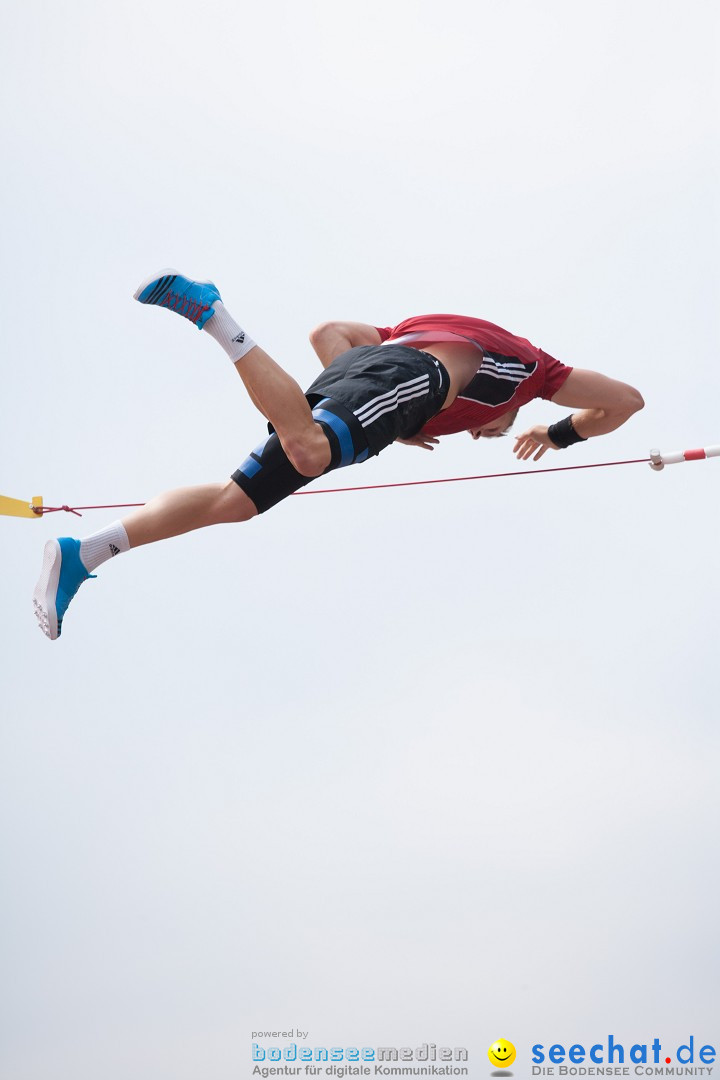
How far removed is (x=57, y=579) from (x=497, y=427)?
182 cm

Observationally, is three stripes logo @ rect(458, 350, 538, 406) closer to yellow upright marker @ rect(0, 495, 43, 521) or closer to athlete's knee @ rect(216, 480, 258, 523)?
athlete's knee @ rect(216, 480, 258, 523)

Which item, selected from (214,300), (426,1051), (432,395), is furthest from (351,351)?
(426,1051)

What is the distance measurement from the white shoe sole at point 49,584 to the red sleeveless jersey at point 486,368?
53.6 inches

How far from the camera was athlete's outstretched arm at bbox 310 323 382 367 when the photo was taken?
16.0 feet

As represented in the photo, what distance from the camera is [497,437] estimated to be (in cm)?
523

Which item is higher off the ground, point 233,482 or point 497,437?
point 497,437

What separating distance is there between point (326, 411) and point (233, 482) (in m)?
0.38

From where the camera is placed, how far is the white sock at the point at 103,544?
4.28 m

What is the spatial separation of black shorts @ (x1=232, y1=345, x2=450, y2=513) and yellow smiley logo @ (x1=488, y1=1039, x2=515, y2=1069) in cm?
627

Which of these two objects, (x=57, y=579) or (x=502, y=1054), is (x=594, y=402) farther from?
(x=502, y=1054)

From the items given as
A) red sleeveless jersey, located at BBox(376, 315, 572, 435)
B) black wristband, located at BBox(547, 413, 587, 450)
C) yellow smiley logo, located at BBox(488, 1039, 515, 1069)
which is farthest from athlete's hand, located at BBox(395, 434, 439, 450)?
yellow smiley logo, located at BBox(488, 1039, 515, 1069)

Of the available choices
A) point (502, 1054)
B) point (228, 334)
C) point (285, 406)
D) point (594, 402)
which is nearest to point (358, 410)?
point (285, 406)

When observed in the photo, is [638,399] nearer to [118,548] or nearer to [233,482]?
[233,482]

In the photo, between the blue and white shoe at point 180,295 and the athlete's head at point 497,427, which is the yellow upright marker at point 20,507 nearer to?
the blue and white shoe at point 180,295
